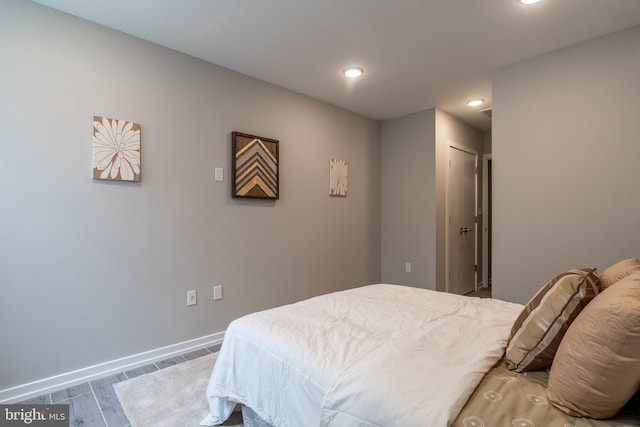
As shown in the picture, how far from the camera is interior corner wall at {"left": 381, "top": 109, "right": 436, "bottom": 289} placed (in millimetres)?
4023

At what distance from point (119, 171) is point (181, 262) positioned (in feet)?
2.75

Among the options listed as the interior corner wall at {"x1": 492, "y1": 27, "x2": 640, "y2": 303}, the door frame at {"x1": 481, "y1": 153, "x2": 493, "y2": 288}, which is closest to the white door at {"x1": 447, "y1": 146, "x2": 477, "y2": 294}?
the door frame at {"x1": 481, "y1": 153, "x2": 493, "y2": 288}

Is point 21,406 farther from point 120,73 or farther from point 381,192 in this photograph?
point 381,192

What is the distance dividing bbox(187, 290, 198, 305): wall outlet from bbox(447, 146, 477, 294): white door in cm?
308

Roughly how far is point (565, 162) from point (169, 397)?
3.32 m

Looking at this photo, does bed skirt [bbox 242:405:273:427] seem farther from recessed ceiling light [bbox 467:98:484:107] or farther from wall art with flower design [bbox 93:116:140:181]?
recessed ceiling light [bbox 467:98:484:107]

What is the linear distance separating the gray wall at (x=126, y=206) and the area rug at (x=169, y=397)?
0.35 metres

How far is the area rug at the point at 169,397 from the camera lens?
→ 5.77 ft

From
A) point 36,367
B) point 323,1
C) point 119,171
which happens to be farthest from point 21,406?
point 323,1

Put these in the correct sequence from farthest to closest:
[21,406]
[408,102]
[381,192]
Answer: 1. [381,192]
2. [408,102]
3. [21,406]

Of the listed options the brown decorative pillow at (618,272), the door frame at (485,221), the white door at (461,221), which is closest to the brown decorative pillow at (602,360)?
the brown decorative pillow at (618,272)

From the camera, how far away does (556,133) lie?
264cm

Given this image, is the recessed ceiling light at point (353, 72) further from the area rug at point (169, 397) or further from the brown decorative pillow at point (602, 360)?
the area rug at point (169, 397)

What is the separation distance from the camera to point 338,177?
156 inches
